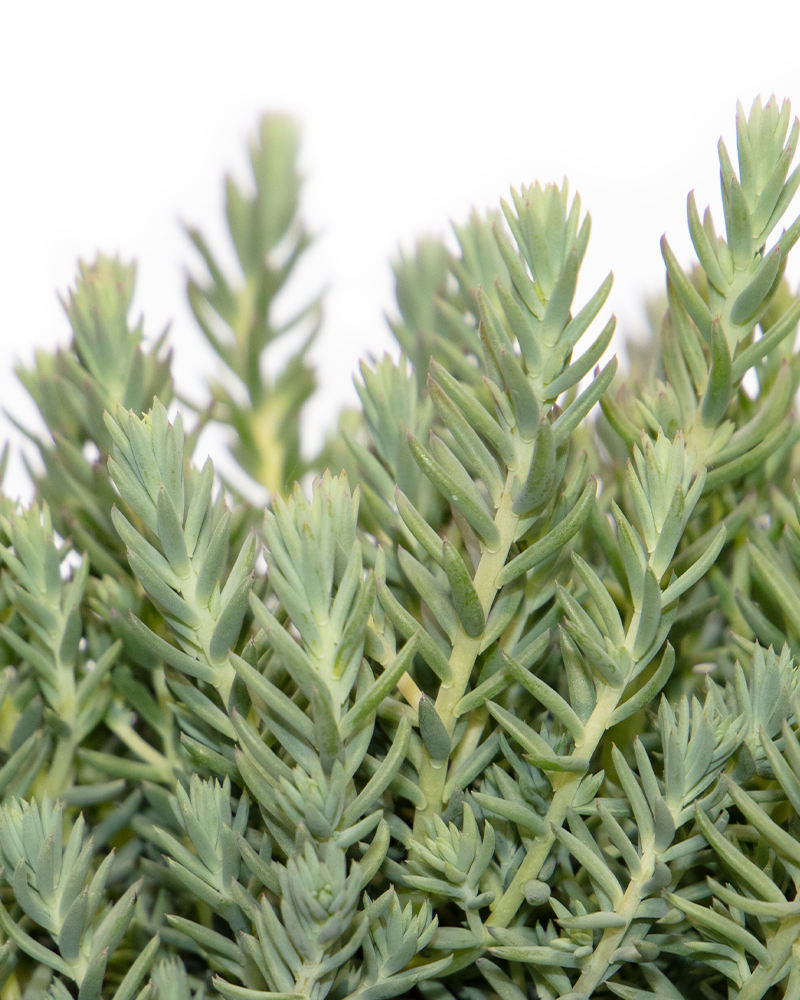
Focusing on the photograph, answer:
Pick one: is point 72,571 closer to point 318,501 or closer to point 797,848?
point 318,501

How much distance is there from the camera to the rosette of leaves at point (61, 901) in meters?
0.29

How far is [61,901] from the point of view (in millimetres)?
298

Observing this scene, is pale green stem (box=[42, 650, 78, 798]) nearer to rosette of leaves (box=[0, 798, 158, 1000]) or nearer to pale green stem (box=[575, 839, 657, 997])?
rosette of leaves (box=[0, 798, 158, 1000])

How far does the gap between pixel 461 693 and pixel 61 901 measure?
15cm

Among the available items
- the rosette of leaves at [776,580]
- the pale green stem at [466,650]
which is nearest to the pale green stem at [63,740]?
the pale green stem at [466,650]

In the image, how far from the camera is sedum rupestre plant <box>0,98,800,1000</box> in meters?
0.27

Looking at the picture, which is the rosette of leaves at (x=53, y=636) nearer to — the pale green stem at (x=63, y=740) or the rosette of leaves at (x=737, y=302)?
the pale green stem at (x=63, y=740)

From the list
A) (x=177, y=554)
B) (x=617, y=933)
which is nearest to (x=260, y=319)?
(x=177, y=554)

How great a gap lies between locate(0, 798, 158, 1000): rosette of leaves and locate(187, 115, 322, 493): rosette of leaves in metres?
0.25

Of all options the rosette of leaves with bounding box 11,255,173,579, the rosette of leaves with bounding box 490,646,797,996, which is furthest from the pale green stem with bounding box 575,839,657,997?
the rosette of leaves with bounding box 11,255,173,579

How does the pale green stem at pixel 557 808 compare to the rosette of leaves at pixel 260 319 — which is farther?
the rosette of leaves at pixel 260 319

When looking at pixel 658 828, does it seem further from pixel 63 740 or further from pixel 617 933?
pixel 63 740

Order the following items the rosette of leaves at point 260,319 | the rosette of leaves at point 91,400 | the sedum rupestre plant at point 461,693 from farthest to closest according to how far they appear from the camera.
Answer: the rosette of leaves at point 260,319 < the rosette of leaves at point 91,400 < the sedum rupestre plant at point 461,693

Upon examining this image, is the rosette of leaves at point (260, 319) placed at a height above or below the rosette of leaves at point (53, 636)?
above
